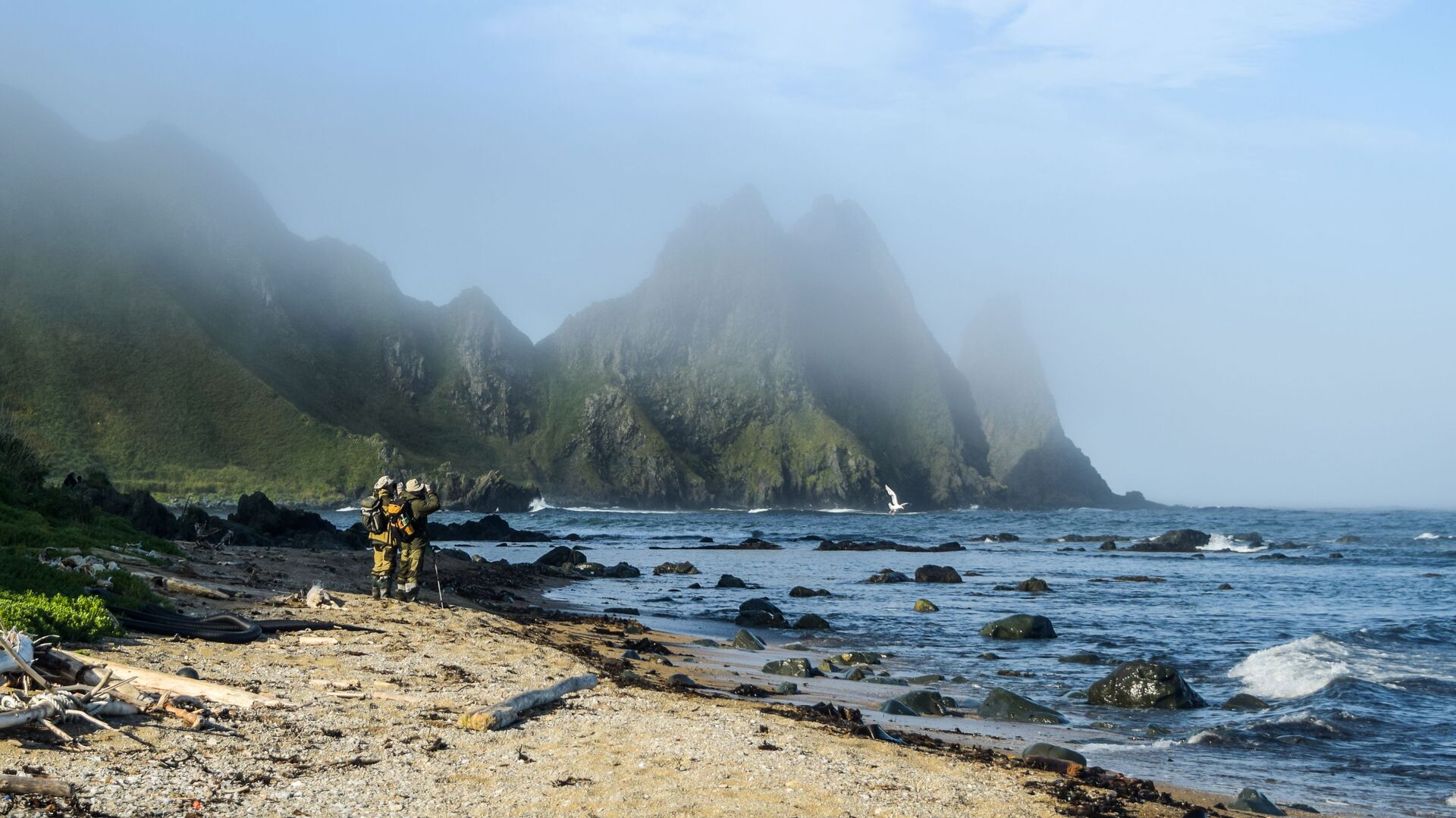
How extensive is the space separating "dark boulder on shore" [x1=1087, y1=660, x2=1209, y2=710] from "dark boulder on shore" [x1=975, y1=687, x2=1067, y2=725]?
5.15ft

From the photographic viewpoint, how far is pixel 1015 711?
14.6 meters

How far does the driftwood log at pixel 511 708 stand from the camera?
9.26 metres

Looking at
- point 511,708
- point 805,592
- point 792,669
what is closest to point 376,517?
point 792,669

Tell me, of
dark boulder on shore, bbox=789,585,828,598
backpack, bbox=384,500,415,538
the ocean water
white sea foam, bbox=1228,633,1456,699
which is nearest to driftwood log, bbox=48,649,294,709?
the ocean water

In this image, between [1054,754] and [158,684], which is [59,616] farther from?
[1054,754]

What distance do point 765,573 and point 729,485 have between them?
138443 millimetres

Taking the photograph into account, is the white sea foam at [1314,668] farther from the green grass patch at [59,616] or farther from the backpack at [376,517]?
the green grass patch at [59,616]

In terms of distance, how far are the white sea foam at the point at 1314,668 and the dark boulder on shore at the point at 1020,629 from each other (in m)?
4.49

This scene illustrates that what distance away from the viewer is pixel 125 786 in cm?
645

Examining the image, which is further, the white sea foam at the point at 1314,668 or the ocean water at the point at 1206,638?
the white sea foam at the point at 1314,668

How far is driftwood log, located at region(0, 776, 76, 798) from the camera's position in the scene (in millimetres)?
5992

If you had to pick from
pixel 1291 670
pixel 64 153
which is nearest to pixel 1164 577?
pixel 1291 670

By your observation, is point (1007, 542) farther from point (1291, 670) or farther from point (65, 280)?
point (65, 280)

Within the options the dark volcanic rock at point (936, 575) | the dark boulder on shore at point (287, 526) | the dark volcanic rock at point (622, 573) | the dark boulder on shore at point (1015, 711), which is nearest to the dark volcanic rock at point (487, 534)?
the dark boulder on shore at point (287, 526)
